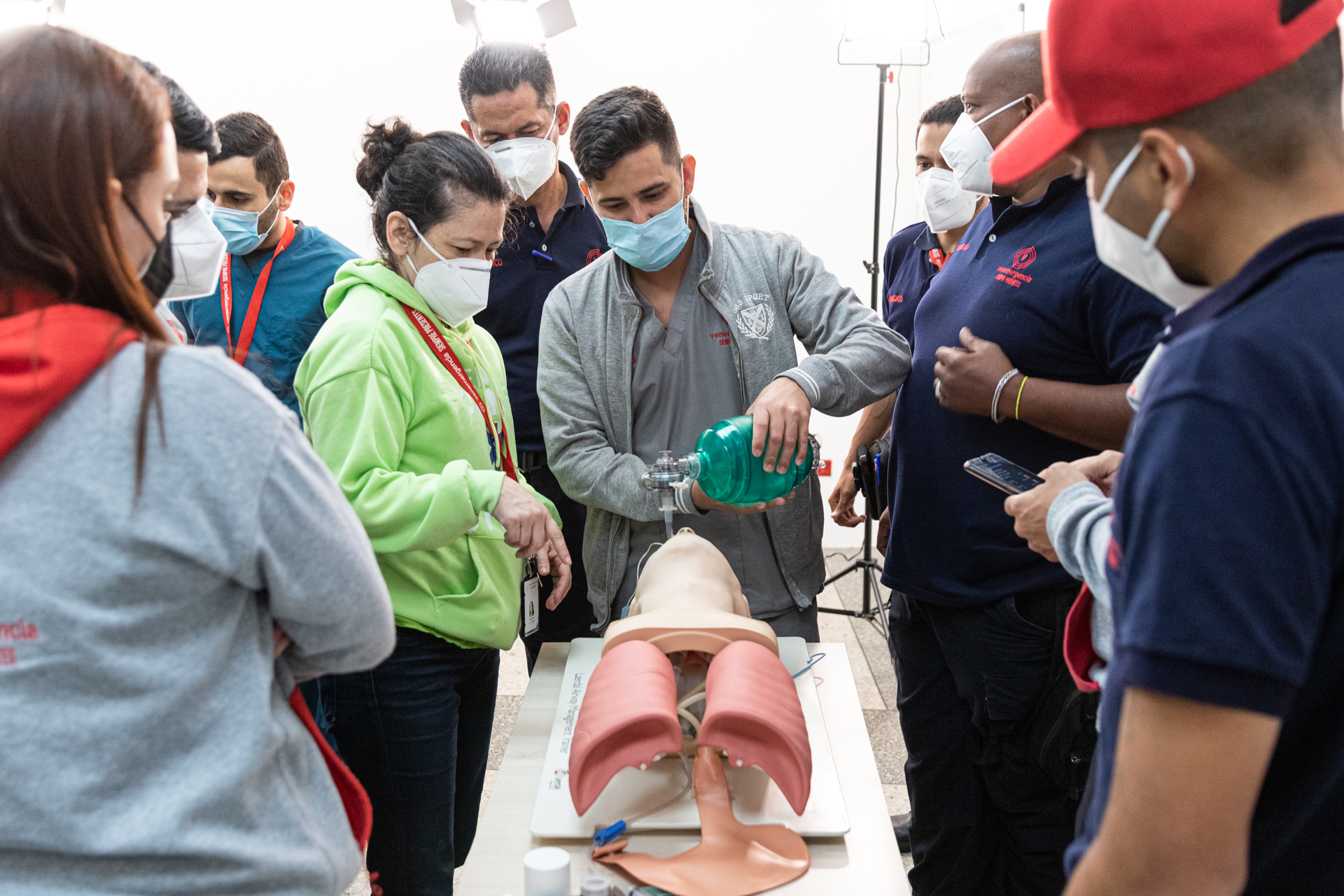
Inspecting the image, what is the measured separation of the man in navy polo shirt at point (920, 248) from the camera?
2193 mm

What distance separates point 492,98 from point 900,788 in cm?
216

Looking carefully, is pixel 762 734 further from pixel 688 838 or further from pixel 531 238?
pixel 531 238

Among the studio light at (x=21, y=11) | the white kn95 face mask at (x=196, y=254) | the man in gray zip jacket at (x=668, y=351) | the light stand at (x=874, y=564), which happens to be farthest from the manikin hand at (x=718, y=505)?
the studio light at (x=21, y=11)

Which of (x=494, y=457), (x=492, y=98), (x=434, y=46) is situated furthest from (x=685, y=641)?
(x=434, y=46)

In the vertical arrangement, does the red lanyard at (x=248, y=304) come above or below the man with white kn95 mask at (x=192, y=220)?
below

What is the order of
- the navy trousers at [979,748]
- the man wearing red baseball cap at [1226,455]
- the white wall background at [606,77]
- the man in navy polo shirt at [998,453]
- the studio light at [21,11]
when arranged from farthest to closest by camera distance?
the white wall background at [606,77] → the studio light at [21,11] → the navy trousers at [979,748] → the man in navy polo shirt at [998,453] → the man wearing red baseball cap at [1226,455]

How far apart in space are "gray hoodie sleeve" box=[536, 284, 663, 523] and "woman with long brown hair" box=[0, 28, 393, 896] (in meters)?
0.92

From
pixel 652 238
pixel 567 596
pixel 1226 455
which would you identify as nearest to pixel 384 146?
pixel 652 238

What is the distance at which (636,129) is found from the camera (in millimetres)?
1714

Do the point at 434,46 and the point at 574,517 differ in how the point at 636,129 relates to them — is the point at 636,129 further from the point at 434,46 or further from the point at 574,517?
the point at 434,46

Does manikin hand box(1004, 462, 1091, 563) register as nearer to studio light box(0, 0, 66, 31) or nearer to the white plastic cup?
the white plastic cup

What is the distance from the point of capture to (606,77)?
4270mm

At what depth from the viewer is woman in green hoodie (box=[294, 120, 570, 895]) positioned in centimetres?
140

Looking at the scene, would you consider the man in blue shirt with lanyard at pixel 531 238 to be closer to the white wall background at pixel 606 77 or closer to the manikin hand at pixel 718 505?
the manikin hand at pixel 718 505
